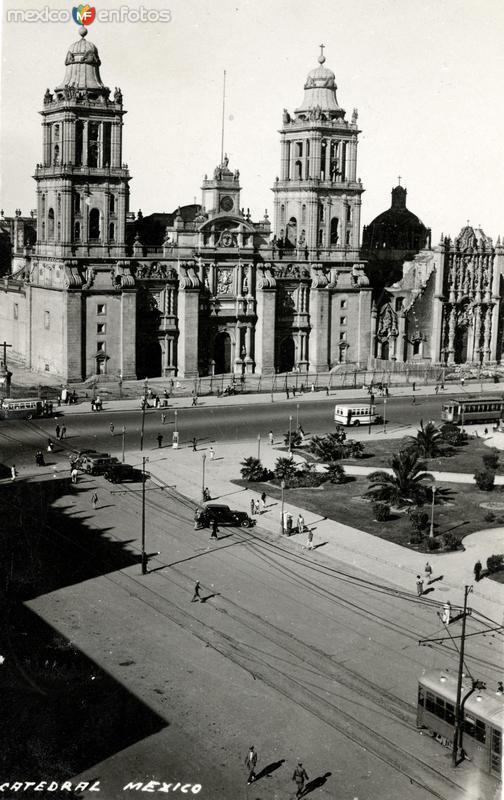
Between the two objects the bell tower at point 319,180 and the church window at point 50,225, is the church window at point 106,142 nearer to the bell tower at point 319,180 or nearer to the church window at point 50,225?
the church window at point 50,225

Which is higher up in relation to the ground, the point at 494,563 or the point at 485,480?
the point at 485,480

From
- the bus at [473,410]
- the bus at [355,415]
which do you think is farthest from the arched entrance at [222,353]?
the bus at [473,410]

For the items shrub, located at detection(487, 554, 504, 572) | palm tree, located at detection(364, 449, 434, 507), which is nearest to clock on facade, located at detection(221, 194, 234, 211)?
palm tree, located at detection(364, 449, 434, 507)

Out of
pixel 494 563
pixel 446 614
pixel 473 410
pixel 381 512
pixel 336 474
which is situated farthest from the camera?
pixel 473 410

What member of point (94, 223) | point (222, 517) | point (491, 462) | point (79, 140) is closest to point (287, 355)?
point (94, 223)

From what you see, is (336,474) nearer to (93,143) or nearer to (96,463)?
(96,463)

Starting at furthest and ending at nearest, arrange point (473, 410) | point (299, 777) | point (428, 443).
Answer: point (473, 410) < point (428, 443) < point (299, 777)

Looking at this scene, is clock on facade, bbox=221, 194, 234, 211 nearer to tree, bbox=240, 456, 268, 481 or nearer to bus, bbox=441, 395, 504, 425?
bus, bbox=441, 395, 504, 425
